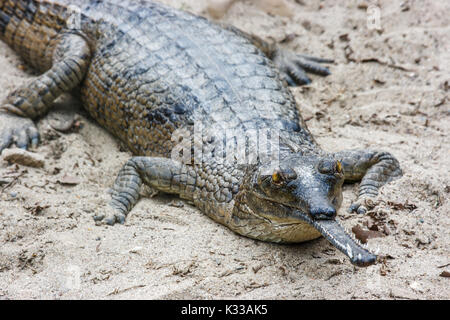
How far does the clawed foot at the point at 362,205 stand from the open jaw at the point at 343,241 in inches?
35.7

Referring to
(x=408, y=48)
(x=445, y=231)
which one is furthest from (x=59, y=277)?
(x=408, y=48)

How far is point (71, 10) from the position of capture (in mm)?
5242

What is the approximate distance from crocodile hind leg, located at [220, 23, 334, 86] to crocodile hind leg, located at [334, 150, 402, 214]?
171 centimetres

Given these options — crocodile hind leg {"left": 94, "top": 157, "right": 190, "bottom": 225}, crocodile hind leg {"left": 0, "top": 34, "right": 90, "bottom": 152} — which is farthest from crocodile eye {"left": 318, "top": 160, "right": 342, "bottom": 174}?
crocodile hind leg {"left": 0, "top": 34, "right": 90, "bottom": 152}

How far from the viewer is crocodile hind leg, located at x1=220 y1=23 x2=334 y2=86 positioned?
5605mm

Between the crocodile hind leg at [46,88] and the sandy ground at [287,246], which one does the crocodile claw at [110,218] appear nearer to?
the sandy ground at [287,246]

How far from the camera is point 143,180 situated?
164 inches

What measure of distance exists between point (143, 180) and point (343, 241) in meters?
1.99

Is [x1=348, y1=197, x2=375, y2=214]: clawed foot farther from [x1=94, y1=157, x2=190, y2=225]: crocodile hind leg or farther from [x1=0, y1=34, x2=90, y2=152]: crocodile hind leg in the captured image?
[x1=0, y1=34, x2=90, y2=152]: crocodile hind leg

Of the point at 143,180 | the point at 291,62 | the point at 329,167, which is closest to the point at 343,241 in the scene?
the point at 329,167

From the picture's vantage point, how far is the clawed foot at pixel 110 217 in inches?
149

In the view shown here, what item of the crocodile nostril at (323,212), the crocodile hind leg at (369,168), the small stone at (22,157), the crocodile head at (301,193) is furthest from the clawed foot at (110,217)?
the crocodile hind leg at (369,168)

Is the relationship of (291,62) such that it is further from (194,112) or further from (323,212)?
(323,212)
